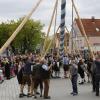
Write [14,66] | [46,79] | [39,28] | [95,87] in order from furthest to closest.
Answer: [39,28], [14,66], [95,87], [46,79]

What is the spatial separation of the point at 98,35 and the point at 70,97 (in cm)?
6771

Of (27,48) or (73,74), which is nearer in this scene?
(73,74)

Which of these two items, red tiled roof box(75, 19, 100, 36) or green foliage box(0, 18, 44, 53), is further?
red tiled roof box(75, 19, 100, 36)

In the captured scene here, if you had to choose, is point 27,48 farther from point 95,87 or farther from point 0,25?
point 95,87

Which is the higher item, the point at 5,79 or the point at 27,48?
the point at 27,48

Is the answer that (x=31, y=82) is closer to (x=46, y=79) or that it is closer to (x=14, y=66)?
(x=46, y=79)

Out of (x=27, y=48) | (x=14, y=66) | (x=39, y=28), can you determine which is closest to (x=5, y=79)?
(x=14, y=66)

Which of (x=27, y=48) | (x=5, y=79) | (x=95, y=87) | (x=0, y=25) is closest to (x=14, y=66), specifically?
(x=5, y=79)

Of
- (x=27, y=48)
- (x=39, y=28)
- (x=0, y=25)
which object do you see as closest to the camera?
(x=27, y=48)

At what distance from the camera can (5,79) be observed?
28.1m

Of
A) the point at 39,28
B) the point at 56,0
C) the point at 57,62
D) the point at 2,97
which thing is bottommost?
the point at 2,97

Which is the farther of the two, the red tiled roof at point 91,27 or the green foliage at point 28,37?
the red tiled roof at point 91,27

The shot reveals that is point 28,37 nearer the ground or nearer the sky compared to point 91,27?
nearer the ground

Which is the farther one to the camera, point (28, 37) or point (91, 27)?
point (91, 27)
